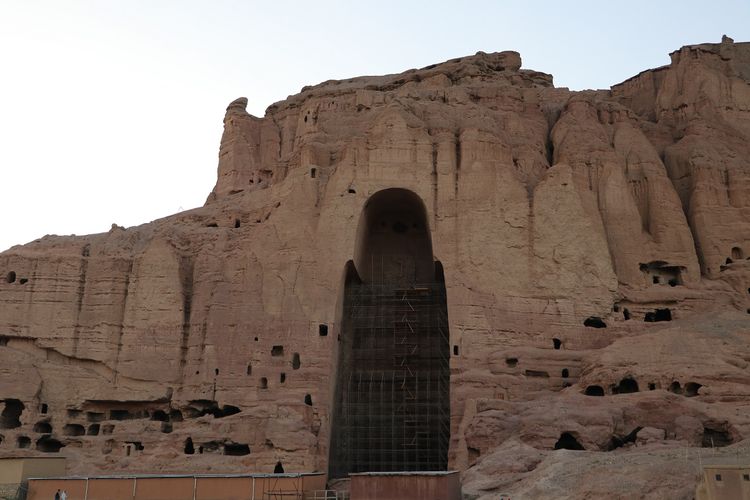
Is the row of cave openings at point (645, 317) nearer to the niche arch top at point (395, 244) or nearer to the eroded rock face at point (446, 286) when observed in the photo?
the eroded rock face at point (446, 286)

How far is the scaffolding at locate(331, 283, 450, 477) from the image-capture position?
30594 millimetres

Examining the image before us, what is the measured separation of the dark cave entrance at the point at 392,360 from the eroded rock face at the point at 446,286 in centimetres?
138

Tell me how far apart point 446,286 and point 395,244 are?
5.40 meters

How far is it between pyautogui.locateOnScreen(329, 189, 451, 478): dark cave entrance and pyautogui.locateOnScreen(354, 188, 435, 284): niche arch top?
50 mm

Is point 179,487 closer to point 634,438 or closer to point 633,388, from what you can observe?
point 634,438

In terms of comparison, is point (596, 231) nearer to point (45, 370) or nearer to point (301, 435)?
point (301, 435)

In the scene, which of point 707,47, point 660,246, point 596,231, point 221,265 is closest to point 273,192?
point 221,265

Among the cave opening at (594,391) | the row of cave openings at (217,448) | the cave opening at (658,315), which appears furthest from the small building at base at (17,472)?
the cave opening at (658,315)

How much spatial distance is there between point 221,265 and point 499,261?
424 inches

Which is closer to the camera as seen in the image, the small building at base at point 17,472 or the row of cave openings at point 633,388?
the small building at base at point 17,472

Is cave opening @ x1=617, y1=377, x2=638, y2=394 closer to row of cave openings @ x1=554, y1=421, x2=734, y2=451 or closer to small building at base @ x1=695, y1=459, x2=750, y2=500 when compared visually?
row of cave openings @ x1=554, y1=421, x2=734, y2=451

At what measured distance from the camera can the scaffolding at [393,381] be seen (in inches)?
1204

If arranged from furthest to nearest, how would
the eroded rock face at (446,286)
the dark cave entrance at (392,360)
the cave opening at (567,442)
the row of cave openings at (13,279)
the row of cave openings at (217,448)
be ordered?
the row of cave openings at (13,279)
the dark cave entrance at (392,360)
the row of cave openings at (217,448)
the eroded rock face at (446,286)
the cave opening at (567,442)

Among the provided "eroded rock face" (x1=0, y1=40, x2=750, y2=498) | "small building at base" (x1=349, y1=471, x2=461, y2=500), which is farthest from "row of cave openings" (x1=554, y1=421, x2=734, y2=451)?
"small building at base" (x1=349, y1=471, x2=461, y2=500)
